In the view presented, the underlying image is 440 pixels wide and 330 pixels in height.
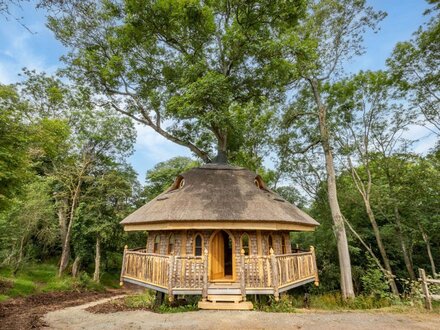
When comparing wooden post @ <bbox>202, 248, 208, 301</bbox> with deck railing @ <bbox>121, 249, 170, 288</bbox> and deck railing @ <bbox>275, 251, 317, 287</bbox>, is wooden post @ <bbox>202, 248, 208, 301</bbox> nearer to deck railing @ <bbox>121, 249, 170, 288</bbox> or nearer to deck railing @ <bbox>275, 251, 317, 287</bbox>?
deck railing @ <bbox>121, 249, 170, 288</bbox>

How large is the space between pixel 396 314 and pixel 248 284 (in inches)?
195

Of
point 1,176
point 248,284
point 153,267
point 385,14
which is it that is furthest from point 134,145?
point 385,14

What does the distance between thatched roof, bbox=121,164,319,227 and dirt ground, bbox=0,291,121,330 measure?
16.2 feet

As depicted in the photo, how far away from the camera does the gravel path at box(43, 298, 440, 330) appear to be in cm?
757

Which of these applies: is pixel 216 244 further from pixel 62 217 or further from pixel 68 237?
pixel 62 217

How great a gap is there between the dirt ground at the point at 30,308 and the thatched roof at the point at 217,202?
16.2 ft

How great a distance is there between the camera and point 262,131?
2175 cm

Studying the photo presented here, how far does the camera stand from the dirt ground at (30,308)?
8727 mm

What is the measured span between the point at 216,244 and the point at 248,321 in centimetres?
461

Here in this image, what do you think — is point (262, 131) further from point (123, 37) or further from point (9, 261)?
point (9, 261)

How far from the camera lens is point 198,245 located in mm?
12133

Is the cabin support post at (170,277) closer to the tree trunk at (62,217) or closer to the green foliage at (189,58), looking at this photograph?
the green foliage at (189,58)

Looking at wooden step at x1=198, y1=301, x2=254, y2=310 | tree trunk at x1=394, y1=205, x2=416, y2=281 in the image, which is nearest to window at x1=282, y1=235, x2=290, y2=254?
wooden step at x1=198, y1=301, x2=254, y2=310

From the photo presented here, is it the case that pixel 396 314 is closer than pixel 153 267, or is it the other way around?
pixel 396 314
